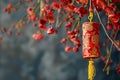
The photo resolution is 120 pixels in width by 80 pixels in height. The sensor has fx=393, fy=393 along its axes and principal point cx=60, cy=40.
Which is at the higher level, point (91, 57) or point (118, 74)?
point (91, 57)

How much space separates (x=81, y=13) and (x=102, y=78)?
3891 mm

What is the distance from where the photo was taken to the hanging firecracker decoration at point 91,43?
4.54 metres

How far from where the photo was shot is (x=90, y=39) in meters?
4.64

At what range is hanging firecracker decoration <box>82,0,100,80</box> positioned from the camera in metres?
4.54

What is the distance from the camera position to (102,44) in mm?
8078

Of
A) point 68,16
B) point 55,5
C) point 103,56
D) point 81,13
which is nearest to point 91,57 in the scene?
point 81,13

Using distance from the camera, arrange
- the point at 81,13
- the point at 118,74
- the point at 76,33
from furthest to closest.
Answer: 1. the point at 118,74
2. the point at 76,33
3. the point at 81,13

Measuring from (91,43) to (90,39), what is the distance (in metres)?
0.05

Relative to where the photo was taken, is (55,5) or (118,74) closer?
(55,5)

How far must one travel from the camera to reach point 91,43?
462 cm

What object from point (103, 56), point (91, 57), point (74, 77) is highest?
point (91, 57)

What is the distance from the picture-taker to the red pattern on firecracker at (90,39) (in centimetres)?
457

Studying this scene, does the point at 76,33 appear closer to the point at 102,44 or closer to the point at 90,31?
the point at 90,31

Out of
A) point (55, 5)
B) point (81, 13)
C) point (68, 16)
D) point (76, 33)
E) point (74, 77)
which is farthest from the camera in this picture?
point (74, 77)
